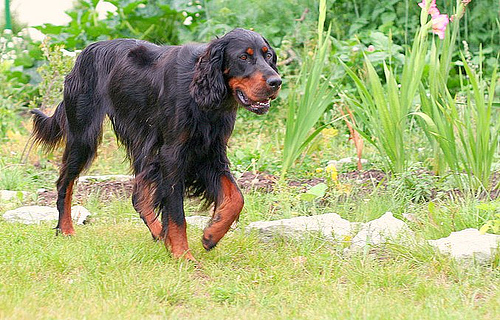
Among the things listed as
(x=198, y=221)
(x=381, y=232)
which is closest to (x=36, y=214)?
(x=198, y=221)

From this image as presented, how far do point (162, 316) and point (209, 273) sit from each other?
66cm

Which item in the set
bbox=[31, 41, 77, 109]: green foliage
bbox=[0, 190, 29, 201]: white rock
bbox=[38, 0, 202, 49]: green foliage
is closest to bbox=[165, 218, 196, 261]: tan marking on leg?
bbox=[0, 190, 29, 201]: white rock

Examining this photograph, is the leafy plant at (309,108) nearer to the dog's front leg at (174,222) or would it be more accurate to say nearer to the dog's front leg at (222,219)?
the dog's front leg at (222,219)

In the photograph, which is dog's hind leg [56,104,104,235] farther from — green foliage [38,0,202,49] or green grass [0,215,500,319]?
green foliage [38,0,202,49]

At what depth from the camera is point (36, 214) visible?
16.3 ft

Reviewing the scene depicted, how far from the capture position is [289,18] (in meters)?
8.21

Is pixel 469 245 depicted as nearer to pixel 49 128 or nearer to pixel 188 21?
pixel 49 128

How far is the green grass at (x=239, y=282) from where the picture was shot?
3.12 m

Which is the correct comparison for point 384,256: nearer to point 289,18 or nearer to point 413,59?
point 413,59

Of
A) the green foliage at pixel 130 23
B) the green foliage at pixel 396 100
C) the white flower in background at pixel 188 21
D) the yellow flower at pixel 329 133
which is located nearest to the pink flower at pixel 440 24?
the green foliage at pixel 396 100

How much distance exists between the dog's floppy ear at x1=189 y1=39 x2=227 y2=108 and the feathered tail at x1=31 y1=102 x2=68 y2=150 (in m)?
1.46

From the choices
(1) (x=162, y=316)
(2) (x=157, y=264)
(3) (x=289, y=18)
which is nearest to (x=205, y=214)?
(2) (x=157, y=264)

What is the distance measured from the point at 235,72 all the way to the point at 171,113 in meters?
0.44

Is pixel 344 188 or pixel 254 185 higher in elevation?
pixel 344 188
